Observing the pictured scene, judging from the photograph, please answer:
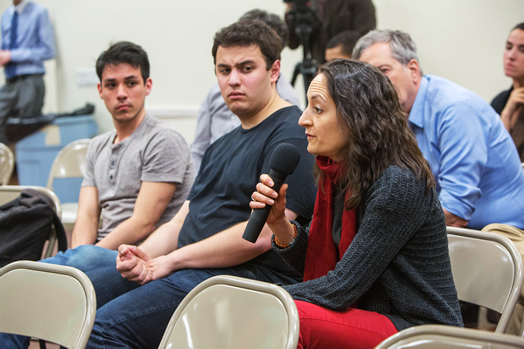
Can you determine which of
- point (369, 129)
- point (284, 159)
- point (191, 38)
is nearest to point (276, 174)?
point (284, 159)

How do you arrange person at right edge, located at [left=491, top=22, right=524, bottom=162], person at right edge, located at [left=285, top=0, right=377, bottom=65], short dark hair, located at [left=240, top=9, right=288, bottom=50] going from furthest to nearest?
person at right edge, located at [left=285, top=0, right=377, bottom=65] → short dark hair, located at [left=240, top=9, right=288, bottom=50] → person at right edge, located at [left=491, top=22, right=524, bottom=162]

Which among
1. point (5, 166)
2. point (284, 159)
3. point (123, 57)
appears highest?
point (123, 57)

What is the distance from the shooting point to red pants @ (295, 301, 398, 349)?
1.13 m

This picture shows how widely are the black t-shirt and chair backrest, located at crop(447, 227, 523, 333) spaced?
1.59 ft

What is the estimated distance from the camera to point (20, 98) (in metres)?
4.81

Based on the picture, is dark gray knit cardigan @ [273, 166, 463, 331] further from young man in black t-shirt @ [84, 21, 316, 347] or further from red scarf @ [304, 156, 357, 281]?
young man in black t-shirt @ [84, 21, 316, 347]

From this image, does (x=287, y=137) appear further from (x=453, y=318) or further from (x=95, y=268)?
(x=95, y=268)

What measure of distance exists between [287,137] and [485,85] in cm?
265

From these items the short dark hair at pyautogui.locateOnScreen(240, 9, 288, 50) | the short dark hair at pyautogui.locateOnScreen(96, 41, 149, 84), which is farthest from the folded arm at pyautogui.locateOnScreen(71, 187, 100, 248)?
the short dark hair at pyautogui.locateOnScreen(240, 9, 288, 50)

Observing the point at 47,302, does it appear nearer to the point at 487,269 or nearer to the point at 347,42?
the point at 487,269

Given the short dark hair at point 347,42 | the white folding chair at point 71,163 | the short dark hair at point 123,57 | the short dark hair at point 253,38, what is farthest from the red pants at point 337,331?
the short dark hair at point 347,42

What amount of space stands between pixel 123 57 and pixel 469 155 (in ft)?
4.94

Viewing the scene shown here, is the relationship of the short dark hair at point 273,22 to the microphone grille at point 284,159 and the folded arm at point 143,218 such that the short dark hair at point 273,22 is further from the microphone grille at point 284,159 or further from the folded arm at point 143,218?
the microphone grille at point 284,159

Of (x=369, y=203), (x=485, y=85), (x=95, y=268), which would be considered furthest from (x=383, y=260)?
(x=485, y=85)
